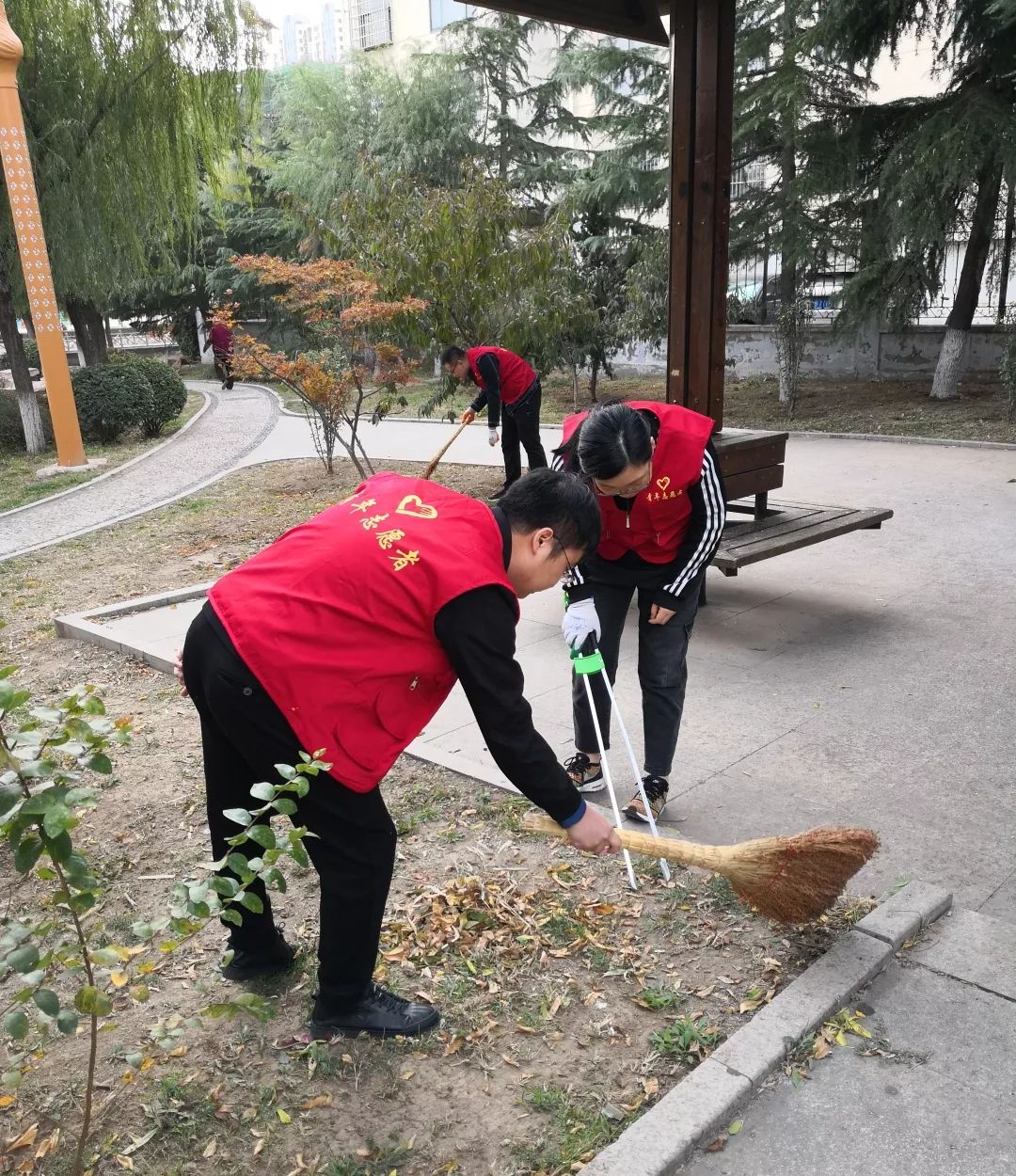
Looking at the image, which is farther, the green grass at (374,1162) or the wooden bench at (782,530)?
the wooden bench at (782,530)

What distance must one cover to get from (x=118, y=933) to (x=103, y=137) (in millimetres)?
14036

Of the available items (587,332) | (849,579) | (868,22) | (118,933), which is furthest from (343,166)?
(118,933)

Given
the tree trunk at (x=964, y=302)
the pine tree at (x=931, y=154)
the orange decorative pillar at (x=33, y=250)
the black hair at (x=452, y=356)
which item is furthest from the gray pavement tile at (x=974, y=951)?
the tree trunk at (x=964, y=302)

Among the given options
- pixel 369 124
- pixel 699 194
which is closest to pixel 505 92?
pixel 369 124

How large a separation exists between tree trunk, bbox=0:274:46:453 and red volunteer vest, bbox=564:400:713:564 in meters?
12.8

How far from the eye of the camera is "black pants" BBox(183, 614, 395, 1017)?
84.9 inches

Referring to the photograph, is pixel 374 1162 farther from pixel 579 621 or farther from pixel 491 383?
pixel 491 383

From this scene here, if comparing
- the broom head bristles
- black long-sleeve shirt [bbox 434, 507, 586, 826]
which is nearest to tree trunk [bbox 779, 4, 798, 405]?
the broom head bristles

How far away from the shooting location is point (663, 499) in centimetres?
340

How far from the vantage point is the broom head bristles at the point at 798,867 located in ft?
8.80

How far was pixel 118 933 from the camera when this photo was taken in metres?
3.06

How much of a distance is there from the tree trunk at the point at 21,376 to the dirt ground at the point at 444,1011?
11887 mm

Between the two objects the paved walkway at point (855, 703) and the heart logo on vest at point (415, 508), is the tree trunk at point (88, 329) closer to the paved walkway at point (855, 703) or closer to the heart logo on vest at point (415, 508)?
the paved walkway at point (855, 703)

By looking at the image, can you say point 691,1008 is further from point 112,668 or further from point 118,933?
point 112,668
